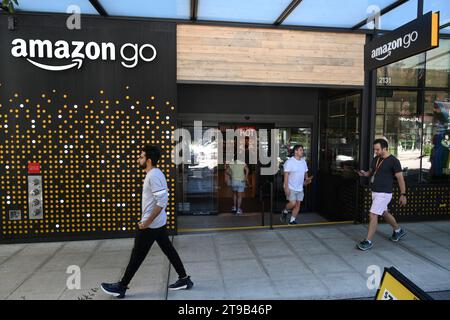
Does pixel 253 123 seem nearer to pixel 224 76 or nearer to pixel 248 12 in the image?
pixel 224 76

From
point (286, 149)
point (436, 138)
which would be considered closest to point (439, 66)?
point (436, 138)

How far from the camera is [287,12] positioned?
A: 5.91 m

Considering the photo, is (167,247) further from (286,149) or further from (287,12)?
(286,149)

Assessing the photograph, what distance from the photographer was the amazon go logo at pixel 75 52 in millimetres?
5809

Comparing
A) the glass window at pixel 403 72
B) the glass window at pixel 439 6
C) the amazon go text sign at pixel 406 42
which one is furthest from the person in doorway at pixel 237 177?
the glass window at pixel 439 6

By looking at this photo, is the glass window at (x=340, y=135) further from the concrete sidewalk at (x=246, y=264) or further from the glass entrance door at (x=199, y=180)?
the glass entrance door at (x=199, y=180)

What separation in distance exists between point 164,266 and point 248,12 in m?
4.35

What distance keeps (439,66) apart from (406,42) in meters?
3.52

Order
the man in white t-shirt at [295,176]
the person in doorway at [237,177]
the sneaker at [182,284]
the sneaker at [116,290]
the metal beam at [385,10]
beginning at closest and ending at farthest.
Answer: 1. the sneaker at [116,290]
2. the sneaker at [182,284]
3. the metal beam at [385,10]
4. the man in white t-shirt at [295,176]
5. the person in doorway at [237,177]

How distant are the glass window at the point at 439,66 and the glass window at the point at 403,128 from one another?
52cm

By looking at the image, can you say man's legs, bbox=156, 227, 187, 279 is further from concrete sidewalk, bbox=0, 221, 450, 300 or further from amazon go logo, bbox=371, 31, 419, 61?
amazon go logo, bbox=371, 31, 419, 61
